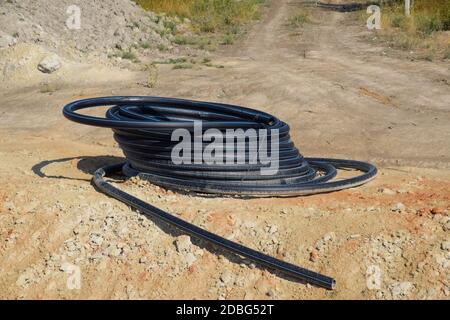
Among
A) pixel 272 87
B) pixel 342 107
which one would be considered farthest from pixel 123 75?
pixel 342 107

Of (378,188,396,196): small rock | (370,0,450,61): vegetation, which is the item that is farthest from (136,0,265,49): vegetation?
(378,188,396,196): small rock

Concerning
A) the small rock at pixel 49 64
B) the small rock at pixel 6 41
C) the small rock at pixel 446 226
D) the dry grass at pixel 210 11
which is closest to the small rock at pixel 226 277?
the small rock at pixel 446 226

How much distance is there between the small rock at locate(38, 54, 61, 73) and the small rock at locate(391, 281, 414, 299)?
436 inches

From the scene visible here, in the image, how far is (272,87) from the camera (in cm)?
1265

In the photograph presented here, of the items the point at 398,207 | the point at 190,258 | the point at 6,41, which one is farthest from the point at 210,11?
the point at 190,258

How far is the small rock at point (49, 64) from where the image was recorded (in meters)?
14.2

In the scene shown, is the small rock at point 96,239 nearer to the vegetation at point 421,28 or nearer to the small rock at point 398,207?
the small rock at point 398,207

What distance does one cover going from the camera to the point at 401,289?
15.2ft

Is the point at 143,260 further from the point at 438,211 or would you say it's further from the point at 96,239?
the point at 438,211

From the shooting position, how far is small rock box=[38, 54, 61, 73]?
14195 millimetres

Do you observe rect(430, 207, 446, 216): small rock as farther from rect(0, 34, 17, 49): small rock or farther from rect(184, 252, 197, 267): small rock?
rect(0, 34, 17, 49): small rock

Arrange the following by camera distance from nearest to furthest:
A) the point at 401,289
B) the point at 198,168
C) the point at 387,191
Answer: the point at 401,289, the point at 198,168, the point at 387,191

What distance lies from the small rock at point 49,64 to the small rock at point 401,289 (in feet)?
36.3

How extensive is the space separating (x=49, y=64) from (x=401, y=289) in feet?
36.5
